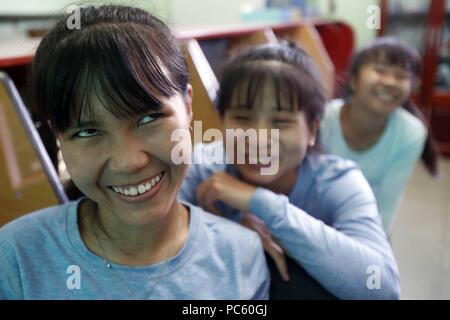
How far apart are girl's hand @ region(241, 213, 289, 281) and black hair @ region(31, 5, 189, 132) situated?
0.89 feet

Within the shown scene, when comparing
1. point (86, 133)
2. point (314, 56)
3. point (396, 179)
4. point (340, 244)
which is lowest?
point (396, 179)

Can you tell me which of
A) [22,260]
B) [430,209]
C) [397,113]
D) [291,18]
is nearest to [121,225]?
[22,260]

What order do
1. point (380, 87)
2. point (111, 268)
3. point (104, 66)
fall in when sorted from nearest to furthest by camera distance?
point (104, 66) < point (111, 268) < point (380, 87)

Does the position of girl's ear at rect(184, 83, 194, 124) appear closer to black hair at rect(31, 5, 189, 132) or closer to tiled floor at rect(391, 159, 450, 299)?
black hair at rect(31, 5, 189, 132)

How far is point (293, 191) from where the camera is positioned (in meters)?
0.64

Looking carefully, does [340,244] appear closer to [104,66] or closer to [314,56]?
[104,66]

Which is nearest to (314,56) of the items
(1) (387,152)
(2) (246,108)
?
(1) (387,152)

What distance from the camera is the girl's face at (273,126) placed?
61 centimetres

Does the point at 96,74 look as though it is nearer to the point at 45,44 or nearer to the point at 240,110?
the point at 45,44

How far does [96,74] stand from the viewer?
452 mm

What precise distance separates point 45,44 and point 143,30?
0.12m

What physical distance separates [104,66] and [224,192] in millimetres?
296

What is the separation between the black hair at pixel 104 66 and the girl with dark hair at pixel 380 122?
1.59ft

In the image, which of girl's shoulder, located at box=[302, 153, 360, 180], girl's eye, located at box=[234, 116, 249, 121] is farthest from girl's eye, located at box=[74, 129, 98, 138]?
girl's shoulder, located at box=[302, 153, 360, 180]
